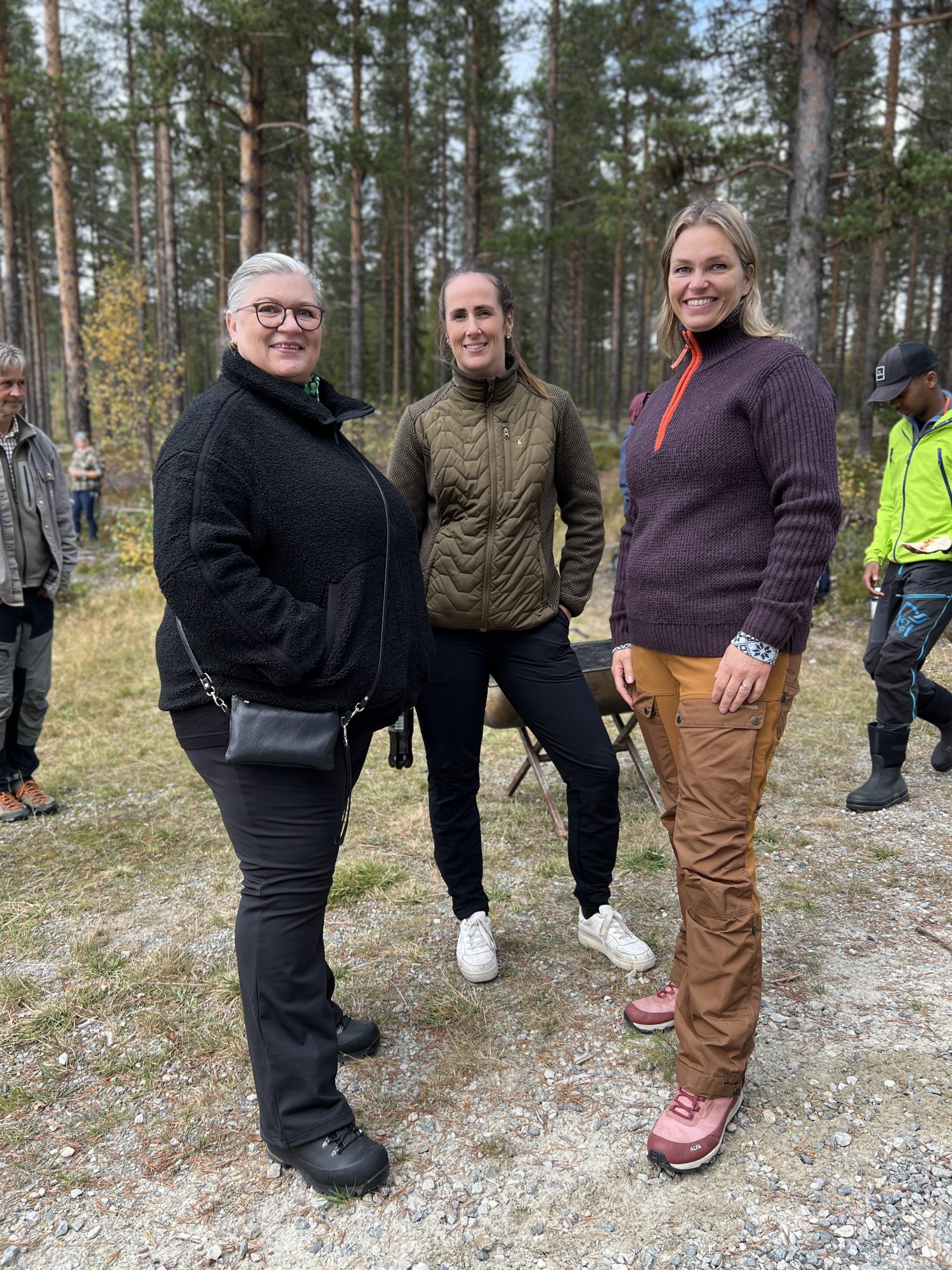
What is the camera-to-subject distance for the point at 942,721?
4.69 m

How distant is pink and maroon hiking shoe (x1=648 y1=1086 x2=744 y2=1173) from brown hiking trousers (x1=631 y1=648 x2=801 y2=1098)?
42mm

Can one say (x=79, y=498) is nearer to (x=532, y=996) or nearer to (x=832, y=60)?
(x=832, y=60)

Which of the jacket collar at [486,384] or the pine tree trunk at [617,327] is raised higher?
the pine tree trunk at [617,327]

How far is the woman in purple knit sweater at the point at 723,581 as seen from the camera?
1816 mm

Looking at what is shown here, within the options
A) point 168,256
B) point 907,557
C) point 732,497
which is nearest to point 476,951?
point 732,497

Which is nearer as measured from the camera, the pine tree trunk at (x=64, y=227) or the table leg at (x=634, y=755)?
the table leg at (x=634, y=755)

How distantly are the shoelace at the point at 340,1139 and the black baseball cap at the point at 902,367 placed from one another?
3.91 metres

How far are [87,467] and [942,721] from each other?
12898 mm

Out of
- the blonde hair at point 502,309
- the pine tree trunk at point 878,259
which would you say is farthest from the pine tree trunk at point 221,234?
the blonde hair at point 502,309

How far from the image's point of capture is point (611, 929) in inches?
114

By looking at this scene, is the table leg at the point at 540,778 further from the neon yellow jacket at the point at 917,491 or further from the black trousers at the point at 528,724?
the neon yellow jacket at the point at 917,491

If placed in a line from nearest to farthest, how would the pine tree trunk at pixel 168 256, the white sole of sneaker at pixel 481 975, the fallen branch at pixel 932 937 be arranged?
the white sole of sneaker at pixel 481 975 < the fallen branch at pixel 932 937 < the pine tree trunk at pixel 168 256

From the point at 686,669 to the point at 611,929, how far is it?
1291mm

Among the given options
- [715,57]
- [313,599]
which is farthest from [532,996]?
[715,57]
